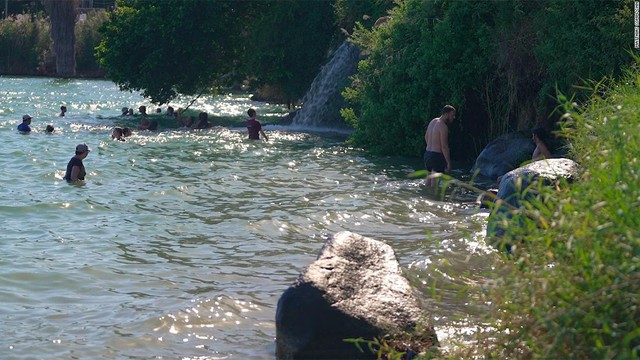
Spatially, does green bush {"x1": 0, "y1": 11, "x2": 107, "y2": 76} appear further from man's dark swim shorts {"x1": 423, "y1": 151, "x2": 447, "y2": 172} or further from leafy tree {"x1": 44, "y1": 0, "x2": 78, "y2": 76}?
man's dark swim shorts {"x1": 423, "y1": 151, "x2": 447, "y2": 172}

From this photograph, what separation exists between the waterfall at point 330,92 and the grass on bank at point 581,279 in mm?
20961

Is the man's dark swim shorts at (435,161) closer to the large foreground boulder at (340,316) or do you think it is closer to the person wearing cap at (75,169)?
the person wearing cap at (75,169)

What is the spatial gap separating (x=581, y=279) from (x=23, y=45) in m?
69.9

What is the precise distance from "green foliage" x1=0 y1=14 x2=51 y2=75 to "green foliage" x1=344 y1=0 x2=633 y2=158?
173 ft

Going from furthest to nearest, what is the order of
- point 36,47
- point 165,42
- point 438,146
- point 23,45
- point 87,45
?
point 87,45 < point 36,47 < point 23,45 < point 165,42 < point 438,146

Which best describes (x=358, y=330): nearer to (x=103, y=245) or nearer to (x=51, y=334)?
(x=51, y=334)

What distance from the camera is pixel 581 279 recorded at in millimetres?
4539

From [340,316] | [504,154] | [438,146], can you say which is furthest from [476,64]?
[340,316]

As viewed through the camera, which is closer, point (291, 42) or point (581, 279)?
point (581, 279)

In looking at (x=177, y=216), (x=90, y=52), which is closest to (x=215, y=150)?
(x=177, y=216)

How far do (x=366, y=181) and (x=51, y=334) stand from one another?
9.63m

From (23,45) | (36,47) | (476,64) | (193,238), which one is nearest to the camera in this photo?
(193,238)

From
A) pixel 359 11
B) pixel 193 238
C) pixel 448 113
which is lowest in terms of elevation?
pixel 193 238

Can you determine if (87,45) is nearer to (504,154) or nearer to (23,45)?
(23,45)
